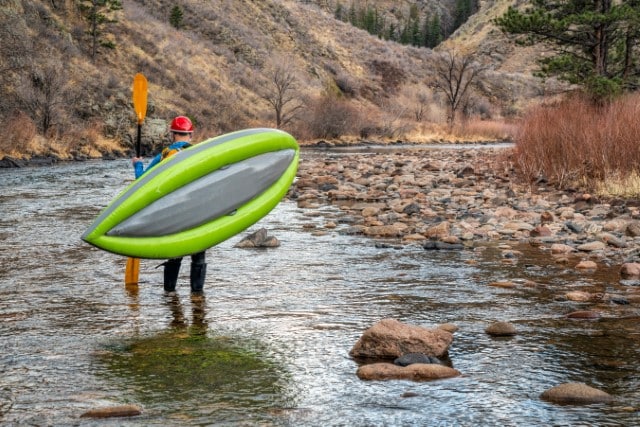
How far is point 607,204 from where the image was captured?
1268 cm

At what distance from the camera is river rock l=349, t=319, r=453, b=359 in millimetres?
5211

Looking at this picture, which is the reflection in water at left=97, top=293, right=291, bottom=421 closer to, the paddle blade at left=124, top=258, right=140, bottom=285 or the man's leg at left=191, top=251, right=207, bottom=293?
the man's leg at left=191, top=251, right=207, bottom=293

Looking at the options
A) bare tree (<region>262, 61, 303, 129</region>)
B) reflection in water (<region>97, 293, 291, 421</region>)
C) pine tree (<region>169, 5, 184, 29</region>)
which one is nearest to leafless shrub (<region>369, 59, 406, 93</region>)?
bare tree (<region>262, 61, 303, 129</region>)

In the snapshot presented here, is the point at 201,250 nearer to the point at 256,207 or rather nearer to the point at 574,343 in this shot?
the point at 256,207

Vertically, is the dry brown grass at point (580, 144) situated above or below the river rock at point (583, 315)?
above

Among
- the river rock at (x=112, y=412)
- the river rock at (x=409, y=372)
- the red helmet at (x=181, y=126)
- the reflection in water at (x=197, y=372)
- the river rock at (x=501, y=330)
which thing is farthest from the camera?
the red helmet at (x=181, y=126)

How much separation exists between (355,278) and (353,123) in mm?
39782

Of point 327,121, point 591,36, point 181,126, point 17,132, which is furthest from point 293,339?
point 327,121

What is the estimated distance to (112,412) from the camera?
411cm

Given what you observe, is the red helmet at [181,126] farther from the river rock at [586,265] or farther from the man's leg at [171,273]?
the river rock at [586,265]

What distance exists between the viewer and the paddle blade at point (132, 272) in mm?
7738

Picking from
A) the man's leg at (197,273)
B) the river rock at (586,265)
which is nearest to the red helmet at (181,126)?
the man's leg at (197,273)

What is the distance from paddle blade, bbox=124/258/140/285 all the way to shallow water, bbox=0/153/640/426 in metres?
0.15

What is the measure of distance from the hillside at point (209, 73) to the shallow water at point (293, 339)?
21.0 metres
